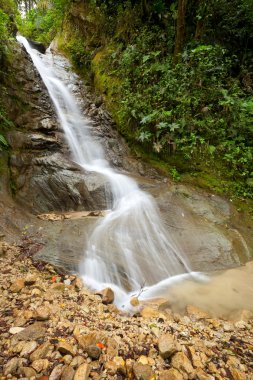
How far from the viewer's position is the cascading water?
3.59 meters

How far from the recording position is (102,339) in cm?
205

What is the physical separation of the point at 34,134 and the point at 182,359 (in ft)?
18.5

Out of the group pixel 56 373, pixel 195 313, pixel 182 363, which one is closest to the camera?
pixel 56 373

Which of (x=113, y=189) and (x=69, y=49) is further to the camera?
(x=69, y=49)

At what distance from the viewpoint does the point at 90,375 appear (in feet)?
5.68

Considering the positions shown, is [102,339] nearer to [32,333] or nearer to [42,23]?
Answer: [32,333]

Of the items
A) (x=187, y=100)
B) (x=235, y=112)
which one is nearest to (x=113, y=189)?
(x=187, y=100)

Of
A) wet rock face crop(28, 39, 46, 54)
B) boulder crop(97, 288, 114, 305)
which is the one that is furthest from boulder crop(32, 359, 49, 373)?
wet rock face crop(28, 39, 46, 54)

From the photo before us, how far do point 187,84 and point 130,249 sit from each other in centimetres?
480

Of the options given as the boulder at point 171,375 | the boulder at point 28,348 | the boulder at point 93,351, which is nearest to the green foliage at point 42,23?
the boulder at point 28,348

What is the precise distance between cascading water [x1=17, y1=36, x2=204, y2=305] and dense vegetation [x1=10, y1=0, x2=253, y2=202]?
1.48 m

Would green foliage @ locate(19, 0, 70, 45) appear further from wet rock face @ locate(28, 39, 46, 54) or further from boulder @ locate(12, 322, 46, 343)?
boulder @ locate(12, 322, 46, 343)

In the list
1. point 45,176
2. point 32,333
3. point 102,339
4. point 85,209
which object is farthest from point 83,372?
point 45,176

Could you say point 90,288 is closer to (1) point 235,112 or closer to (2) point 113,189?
(2) point 113,189
